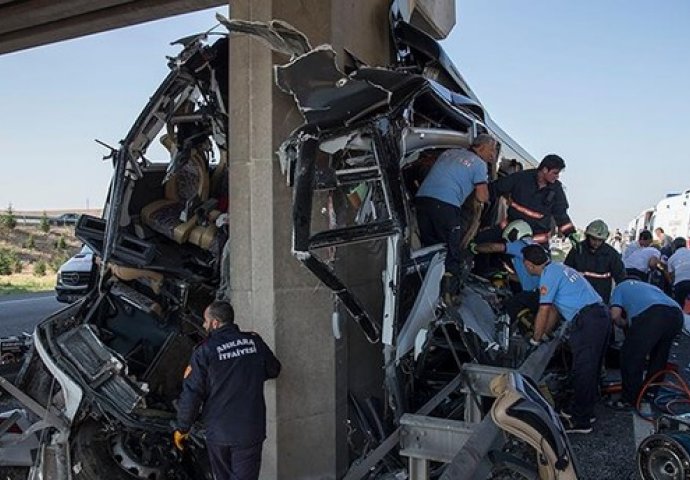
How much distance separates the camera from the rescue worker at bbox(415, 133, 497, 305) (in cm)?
510

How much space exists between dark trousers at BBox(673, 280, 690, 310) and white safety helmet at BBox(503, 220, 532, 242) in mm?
5271

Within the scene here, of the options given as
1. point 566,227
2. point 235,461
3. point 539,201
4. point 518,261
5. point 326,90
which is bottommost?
point 235,461

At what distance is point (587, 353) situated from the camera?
4.90 m

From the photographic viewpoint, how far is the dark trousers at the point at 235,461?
372 cm

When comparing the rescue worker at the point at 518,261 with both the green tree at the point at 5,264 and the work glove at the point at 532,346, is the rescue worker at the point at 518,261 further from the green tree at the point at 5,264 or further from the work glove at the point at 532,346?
the green tree at the point at 5,264

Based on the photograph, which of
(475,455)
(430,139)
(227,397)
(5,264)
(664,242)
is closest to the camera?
(475,455)

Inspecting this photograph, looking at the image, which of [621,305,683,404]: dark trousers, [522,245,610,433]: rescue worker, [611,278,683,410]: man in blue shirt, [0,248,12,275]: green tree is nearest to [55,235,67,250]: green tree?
[0,248,12,275]: green tree

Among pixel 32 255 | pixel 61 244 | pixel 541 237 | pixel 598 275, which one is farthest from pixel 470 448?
pixel 61 244

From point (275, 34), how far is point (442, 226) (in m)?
2.11

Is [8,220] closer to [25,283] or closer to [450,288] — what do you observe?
[25,283]

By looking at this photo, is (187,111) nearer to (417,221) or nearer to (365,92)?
(365,92)

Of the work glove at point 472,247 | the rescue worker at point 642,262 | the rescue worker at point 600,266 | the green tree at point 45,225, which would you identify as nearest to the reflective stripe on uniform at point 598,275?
the rescue worker at point 600,266

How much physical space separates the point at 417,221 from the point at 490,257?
4.96 ft

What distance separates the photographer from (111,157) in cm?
464
